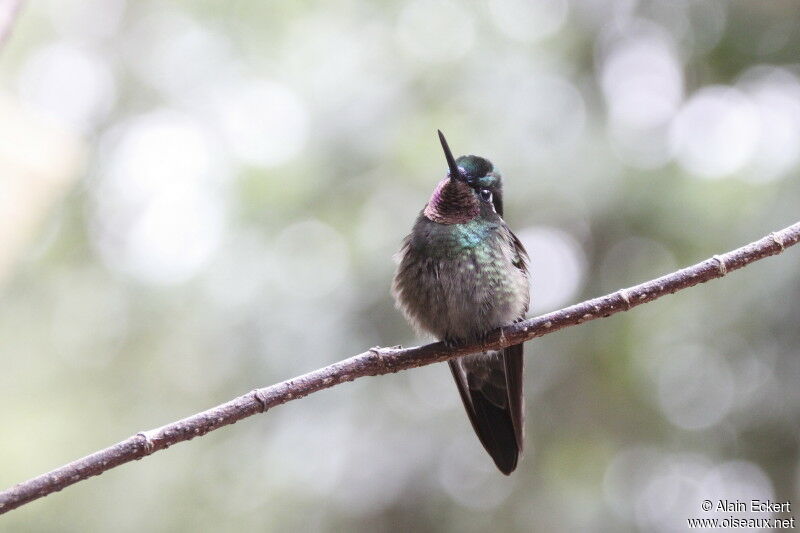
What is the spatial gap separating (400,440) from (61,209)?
2935 millimetres

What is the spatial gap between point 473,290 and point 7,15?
179cm

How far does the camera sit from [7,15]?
276 cm

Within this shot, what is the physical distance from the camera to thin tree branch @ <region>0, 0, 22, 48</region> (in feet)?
8.90

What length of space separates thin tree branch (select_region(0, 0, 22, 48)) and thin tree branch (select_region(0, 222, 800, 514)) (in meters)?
1.57

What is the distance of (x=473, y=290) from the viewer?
111 inches

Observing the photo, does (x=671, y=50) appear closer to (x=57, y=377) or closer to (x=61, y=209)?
(x=61, y=209)

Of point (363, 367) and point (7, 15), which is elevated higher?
point (7, 15)

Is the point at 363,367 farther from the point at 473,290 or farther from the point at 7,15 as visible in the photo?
the point at 7,15

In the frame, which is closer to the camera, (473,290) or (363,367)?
(363,367)

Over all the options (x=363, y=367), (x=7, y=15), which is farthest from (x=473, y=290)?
(x=7, y=15)

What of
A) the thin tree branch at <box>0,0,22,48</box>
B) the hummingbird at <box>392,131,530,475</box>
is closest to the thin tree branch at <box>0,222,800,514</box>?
the hummingbird at <box>392,131,530,475</box>

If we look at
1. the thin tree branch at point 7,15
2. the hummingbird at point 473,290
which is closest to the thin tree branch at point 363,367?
the hummingbird at point 473,290

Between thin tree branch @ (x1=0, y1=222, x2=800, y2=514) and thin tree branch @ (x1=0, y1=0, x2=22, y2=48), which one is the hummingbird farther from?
thin tree branch @ (x1=0, y1=0, x2=22, y2=48)

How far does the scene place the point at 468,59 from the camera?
5.27 m
